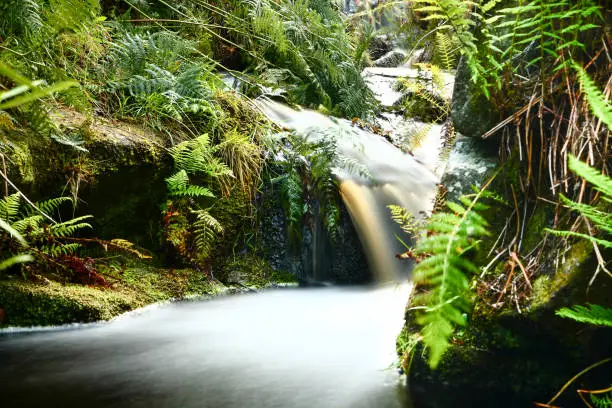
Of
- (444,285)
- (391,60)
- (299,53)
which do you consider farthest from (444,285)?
(391,60)

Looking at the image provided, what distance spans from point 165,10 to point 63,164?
8.22 feet

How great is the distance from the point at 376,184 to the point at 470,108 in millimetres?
2023

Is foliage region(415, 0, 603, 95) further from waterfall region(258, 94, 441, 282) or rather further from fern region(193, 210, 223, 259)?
fern region(193, 210, 223, 259)

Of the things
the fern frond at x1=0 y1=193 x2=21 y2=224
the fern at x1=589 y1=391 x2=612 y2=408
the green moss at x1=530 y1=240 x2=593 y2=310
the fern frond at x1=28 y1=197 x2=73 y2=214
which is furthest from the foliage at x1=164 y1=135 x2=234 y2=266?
the fern at x1=589 y1=391 x2=612 y2=408

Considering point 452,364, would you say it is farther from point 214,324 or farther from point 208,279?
point 208,279

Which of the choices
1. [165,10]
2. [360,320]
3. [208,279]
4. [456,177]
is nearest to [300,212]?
[208,279]

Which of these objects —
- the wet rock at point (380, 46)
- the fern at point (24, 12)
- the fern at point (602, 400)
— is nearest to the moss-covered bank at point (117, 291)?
the fern at point (24, 12)

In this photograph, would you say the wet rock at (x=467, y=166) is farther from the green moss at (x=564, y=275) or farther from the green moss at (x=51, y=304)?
the green moss at (x=51, y=304)

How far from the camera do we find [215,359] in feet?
8.15

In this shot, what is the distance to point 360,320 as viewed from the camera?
3.19 metres

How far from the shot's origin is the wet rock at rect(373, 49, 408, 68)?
35.4ft

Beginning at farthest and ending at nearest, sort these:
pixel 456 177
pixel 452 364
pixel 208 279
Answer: pixel 208 279 → pixel 456 177 → pixel 452 364

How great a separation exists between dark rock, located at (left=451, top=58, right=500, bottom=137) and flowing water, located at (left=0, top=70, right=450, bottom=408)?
1.13 metres

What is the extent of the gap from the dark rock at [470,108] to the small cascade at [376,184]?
1.53 metres
